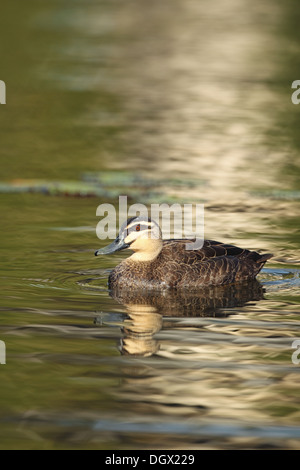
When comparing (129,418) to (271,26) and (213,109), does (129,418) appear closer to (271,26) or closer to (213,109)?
(213,109)

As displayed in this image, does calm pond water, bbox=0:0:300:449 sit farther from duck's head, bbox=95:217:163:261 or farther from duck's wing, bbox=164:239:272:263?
duck's head, bbox=95:217:163:261

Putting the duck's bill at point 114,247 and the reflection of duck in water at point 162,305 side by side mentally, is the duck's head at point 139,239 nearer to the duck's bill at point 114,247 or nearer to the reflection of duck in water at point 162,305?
the duck's bill at point 114,247

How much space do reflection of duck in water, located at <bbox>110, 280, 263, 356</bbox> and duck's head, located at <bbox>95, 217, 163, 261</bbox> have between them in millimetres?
517

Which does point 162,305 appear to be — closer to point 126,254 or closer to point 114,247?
point 114,247

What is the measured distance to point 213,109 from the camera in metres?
28.0

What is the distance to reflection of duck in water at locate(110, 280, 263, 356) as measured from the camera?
10297 millimetres

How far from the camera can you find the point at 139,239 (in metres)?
12.8

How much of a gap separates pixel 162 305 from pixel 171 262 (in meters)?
1.01

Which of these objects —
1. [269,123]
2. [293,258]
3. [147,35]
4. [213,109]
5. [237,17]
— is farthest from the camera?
[237,17]

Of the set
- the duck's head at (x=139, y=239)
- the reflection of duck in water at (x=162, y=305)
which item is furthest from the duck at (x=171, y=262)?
the reflection of duck in water at (x=162, y=305)

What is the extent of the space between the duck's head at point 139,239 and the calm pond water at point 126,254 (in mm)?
527

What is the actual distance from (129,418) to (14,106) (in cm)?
1998

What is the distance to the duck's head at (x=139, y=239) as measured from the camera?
12648 mm

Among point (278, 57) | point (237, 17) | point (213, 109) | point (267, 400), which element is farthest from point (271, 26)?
point (267, 400)
